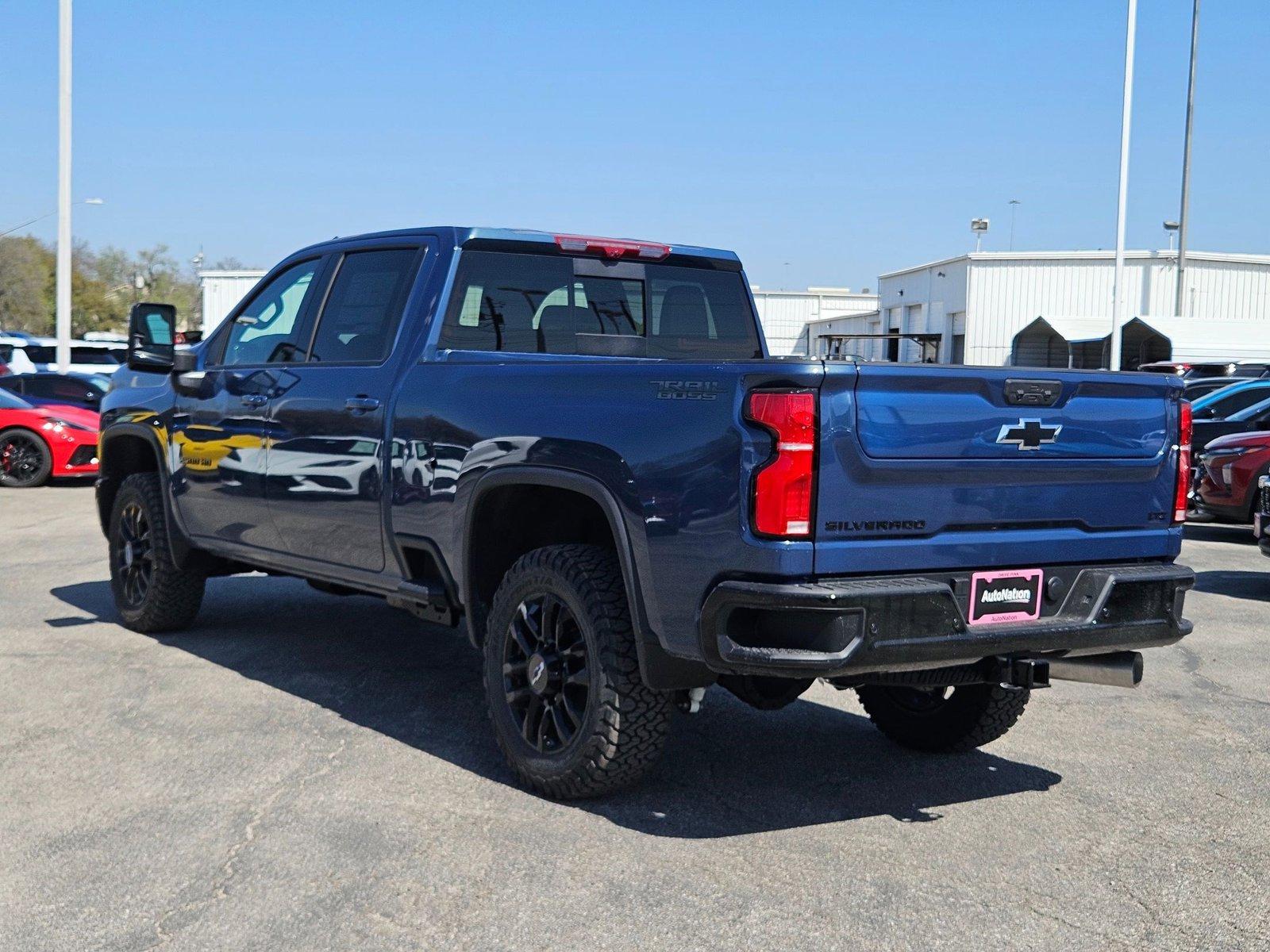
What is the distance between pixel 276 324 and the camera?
6.75 meters

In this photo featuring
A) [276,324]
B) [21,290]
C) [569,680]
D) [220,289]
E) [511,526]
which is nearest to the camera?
[569,680]

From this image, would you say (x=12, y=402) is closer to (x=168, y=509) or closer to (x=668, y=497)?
(x=168, y=509)

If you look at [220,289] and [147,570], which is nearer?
[147,570]

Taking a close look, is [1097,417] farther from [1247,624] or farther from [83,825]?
[1247,624]

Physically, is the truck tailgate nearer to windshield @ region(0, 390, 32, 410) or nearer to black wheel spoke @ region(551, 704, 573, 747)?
black wheel spoke @ region(551, 704, 573, 747)

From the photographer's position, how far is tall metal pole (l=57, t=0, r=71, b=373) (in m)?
26.8

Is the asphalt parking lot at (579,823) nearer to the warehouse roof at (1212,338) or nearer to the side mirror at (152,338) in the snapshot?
the side mirror at (152,338)

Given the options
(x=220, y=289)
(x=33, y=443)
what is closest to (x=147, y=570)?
(x=33, y=443)

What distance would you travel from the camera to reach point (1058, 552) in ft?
14.6

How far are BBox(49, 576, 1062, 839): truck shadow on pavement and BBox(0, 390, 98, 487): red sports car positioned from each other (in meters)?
10.4

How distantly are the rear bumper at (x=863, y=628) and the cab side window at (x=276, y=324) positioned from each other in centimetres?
311

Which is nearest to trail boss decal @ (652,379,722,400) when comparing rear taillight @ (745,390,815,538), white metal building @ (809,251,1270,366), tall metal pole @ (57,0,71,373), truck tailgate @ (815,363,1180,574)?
rear taillight @ (745,390,815,538)

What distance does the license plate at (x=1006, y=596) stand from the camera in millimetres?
4262

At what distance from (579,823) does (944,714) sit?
1.65m
